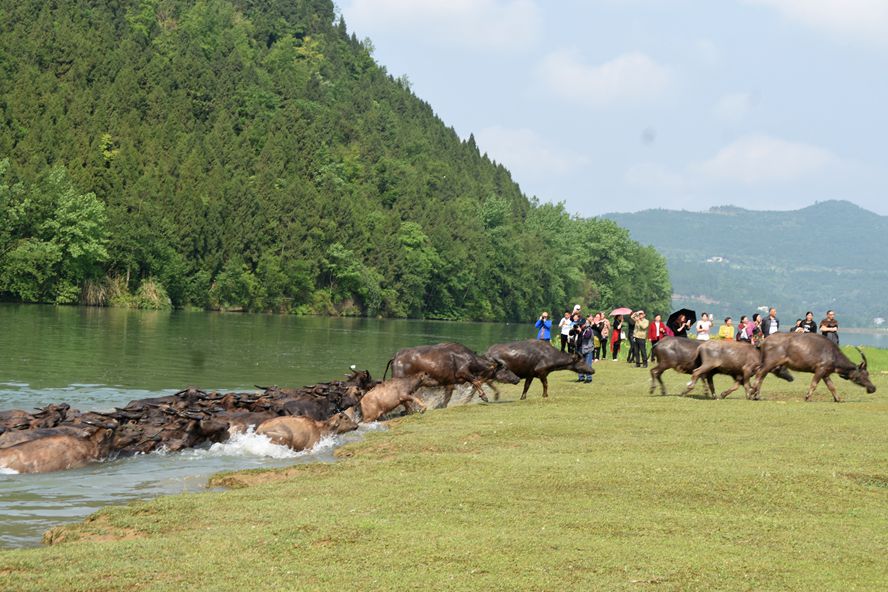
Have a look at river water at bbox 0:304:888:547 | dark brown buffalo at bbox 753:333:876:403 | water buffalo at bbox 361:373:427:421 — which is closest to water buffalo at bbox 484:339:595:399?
water buffalo at bbox 361:373:427:421

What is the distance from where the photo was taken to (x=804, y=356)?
29.7 meters

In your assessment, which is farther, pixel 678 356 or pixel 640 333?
pixel 640 333

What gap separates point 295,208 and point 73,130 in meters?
28.7

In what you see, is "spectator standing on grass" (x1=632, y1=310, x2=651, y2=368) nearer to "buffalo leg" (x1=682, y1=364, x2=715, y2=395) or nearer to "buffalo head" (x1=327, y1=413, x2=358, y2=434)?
"buffalo leg" (x1=682, y1=364, x2=715, y2=395)

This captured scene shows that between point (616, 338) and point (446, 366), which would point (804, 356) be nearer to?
point (446, 366)

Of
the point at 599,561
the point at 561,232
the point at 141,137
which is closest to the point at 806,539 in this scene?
the point at 599,561

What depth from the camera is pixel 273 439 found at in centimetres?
2253

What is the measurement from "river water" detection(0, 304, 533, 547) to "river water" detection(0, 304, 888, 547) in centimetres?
4

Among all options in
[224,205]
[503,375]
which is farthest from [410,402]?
[224,205]

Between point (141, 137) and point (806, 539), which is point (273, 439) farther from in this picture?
point (141, 137)

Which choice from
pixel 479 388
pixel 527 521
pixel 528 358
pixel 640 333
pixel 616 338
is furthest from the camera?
pixel 616 338

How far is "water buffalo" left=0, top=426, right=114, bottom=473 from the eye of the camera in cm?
1905

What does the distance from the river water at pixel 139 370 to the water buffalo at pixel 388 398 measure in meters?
1.27

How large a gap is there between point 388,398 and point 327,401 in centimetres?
165
